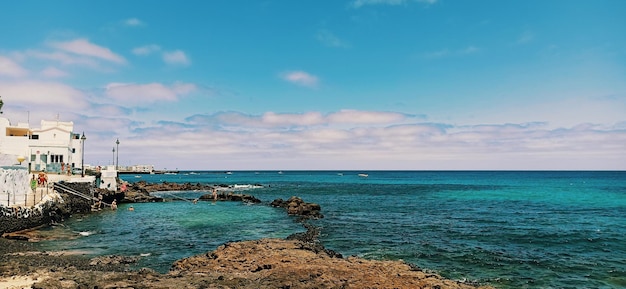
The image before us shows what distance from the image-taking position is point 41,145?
2409 inches

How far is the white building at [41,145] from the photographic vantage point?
192 ft

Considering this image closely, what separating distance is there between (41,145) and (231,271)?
2299 inches

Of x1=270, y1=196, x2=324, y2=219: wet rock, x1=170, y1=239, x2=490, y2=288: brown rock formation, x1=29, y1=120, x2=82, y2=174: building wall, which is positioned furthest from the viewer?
x1=29, y1=120, x2=82, y2=174: building wall

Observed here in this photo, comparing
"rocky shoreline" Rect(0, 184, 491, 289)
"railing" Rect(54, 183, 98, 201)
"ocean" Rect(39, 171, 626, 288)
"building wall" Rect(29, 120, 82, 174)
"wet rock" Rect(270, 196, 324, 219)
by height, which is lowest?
"ocean" Rect(39, 171, 626, 288)

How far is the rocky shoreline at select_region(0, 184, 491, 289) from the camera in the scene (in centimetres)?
1506

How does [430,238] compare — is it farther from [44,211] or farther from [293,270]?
[44,211]

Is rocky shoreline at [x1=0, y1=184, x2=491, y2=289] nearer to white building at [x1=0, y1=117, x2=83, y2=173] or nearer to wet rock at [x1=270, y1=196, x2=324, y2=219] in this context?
wet rock at [x1=270, y1=196, x2=324, y2=219]

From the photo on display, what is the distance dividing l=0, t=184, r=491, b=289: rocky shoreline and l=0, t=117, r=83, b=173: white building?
43.2m

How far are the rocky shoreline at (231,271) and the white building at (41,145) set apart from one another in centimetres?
4315

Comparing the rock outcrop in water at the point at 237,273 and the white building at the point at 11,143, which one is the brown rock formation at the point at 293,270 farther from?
the white building at the point at 11,143

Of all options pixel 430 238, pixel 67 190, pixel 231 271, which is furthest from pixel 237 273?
pixel 67 190

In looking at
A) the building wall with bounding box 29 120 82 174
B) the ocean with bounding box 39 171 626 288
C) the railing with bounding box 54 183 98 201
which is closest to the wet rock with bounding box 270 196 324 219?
the ocean with bounding box 39 171 626 288

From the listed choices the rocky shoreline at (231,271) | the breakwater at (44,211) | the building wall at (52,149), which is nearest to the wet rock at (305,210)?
the rocky shoreline at (231,271)

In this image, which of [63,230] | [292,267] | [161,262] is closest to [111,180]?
[63,230]
